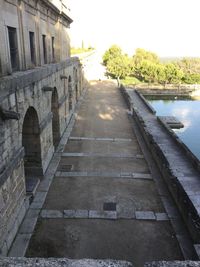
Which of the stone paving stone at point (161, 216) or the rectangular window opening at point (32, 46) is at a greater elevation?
the rectangular window opening at point (32, 46)

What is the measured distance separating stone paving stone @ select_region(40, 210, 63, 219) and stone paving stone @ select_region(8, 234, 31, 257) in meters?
1.06

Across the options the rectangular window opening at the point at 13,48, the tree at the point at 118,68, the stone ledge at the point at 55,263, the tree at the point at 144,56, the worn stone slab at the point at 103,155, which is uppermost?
the rectangular window opening at the point at 13,48

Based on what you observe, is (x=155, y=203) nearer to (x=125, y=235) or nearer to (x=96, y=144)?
(x=125, y=235)

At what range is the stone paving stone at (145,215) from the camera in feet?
30.1

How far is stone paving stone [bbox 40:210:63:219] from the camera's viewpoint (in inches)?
365

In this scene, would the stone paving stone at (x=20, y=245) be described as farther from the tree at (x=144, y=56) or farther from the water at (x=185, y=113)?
the tree at (x=144, y=56)

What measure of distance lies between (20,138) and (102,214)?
11.4 feet

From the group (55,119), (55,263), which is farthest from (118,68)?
(55,263)

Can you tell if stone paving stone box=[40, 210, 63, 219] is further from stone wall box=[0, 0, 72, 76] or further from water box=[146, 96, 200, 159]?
water box=[146, 96, 200, 159]

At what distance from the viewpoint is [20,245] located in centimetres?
789

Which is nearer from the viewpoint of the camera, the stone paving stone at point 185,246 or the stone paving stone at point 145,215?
the stone paving stone at point 185,246

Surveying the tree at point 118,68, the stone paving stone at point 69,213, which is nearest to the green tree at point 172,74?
the tree at point 118,68

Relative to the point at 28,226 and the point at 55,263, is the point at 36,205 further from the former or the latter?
the point at 55,263

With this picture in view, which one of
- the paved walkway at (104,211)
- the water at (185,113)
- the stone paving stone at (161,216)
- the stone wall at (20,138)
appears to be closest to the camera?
the stone wall at (20,138)
